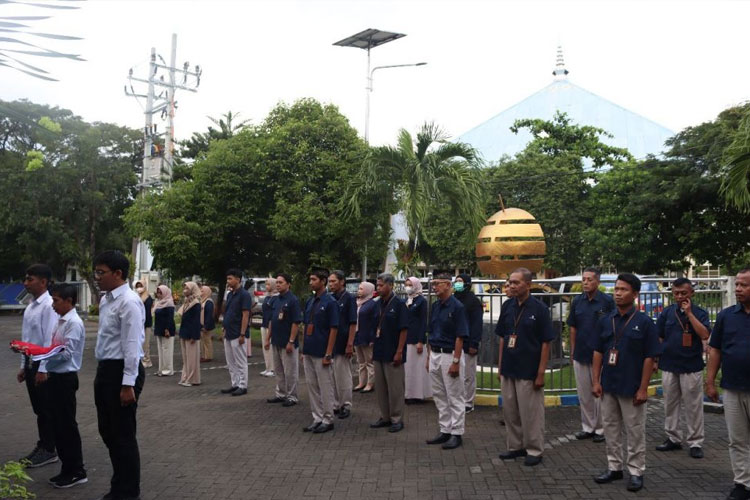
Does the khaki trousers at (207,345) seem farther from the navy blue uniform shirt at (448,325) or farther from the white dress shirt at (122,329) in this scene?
the white dress shirt at (122,329)

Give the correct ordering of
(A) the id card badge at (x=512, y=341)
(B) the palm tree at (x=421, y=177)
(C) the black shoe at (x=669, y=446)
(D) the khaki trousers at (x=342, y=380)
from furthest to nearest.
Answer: (B) the palm tree at (x=421, y=177) → (D) the khaki trousers at (x=342, y=380) → (C) the black shoe at (x=669, y=446) → (A) the id card badge at (x=512, y=341)

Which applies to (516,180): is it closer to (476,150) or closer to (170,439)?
(476,150)

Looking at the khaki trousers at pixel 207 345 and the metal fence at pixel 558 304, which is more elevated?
the metal fence at pixel 558 304

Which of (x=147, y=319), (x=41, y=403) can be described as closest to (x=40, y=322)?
(x=41, y=403)

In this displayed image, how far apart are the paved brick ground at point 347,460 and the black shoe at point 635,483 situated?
0.07m

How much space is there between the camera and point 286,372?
981cm

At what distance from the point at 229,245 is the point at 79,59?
642 inches

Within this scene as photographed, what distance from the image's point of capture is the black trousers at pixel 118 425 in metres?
5.20

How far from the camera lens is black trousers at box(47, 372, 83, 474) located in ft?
19.3

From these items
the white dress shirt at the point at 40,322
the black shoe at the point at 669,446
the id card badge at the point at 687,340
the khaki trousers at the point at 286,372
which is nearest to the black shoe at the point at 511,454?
the black shoe at the point at 669,446

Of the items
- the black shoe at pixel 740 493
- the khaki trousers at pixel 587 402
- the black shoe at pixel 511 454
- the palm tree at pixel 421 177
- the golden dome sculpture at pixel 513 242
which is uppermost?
the palm tree at pixel 421 177

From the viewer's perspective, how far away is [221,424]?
28.4ft

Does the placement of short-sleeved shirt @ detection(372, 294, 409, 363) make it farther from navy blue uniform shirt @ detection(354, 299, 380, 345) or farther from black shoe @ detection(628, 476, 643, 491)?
black shoe @ detection(628, 476, 643, 491)

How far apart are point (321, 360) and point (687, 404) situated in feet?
13.3
